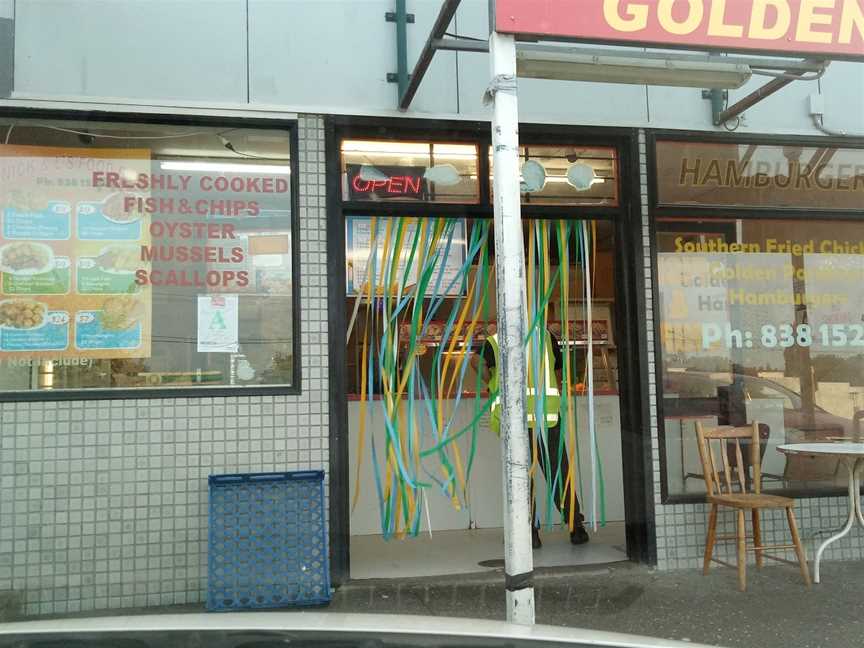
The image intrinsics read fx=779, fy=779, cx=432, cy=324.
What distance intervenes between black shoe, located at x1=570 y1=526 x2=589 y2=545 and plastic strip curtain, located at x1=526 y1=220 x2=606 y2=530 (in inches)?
3.8

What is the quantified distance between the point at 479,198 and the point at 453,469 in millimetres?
2163

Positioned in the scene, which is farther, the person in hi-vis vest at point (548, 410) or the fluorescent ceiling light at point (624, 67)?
the person in hi-vis vest at point (548, 410)

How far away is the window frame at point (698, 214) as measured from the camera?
5562mm

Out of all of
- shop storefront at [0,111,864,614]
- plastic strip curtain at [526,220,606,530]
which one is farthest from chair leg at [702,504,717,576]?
plastic strip curtain at [526,220,606,530]

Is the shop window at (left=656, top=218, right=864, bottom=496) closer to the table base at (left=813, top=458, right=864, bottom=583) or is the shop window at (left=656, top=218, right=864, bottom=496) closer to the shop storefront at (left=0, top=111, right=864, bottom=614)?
the shop storefront at (left=0, top=111, right=864, bottom=614)

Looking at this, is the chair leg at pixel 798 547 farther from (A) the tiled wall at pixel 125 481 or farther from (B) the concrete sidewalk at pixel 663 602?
(A) the tiled wall at pixel 125 481

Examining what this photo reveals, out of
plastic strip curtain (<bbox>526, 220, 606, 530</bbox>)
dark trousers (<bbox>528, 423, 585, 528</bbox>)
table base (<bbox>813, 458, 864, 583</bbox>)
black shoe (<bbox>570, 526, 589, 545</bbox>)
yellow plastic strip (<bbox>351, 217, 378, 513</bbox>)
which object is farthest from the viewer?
black shoe (<bbox>570, 526, 589, 545</bbox>)

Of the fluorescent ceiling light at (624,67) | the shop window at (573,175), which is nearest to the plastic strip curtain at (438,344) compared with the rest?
the shop window at (573,175)

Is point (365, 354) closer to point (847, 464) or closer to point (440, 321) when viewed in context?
point (440, 321)

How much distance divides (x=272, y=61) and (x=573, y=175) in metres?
2.25

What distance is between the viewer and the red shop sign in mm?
3383

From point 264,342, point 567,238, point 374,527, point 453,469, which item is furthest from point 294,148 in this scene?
point 374,527

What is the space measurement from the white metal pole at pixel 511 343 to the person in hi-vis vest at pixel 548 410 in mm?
2596

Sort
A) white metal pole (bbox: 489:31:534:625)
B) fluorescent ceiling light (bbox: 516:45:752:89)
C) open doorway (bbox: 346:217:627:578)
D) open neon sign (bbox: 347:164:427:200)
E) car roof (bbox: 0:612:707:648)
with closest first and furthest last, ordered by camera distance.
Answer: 1. car roof (bbox: 0:612:707:648)
2. white metal pole (bbox: 489:31:534:625)
3. fluorescent ceiling light (bbox: 516:45:752:89)
4. open neon sign (bbox: 347:164:427:200)
5. open doorway (bbox: 346:217:627:578)
